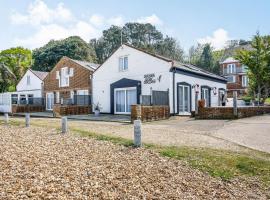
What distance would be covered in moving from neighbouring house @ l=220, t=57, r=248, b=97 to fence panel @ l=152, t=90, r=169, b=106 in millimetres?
34884

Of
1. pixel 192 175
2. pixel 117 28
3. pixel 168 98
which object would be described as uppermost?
pixel 117 28

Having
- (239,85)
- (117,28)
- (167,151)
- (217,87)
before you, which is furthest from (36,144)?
(117,28)

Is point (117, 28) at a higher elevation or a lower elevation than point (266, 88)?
higher

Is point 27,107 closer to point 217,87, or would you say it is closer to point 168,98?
point 168,98

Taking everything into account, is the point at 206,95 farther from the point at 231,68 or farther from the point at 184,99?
the point at 231,68

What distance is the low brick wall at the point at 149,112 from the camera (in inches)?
703

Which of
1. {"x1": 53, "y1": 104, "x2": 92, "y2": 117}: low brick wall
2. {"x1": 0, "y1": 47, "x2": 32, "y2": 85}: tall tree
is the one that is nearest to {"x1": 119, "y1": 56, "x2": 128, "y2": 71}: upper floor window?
{"x1": 53, "y1": 104, "x2": 92, "y2": 117}: low brick wall

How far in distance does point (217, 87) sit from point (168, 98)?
993 cm

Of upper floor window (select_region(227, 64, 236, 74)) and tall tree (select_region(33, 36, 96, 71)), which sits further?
upper floor window (select_region(227, 64, 236, 74))

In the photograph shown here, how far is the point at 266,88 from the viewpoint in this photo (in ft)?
99.2

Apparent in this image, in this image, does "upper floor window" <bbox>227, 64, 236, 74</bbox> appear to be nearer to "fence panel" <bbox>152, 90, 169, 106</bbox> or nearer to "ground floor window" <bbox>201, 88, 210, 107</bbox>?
"ground floor window" <bbox>201, 88, 210, 107</bbox>

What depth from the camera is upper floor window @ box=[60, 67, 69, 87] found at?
32.4m

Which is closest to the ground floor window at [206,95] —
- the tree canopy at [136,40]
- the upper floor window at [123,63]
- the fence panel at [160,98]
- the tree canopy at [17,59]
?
the fence panel at [160,98]

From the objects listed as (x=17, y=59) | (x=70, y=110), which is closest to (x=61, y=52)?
(x=17, y=59)
